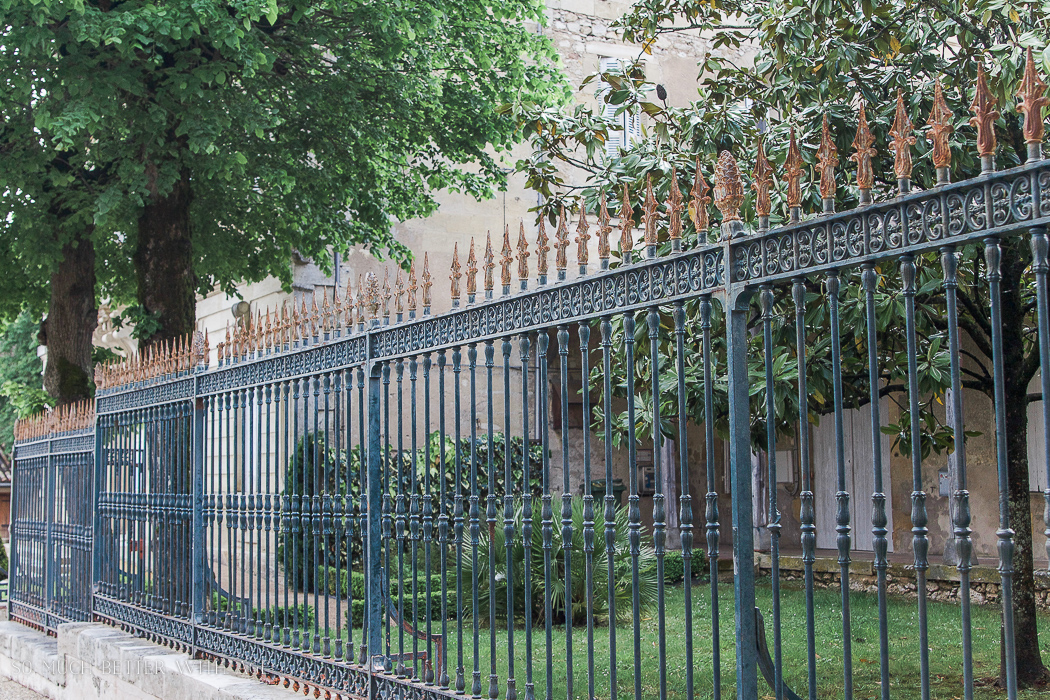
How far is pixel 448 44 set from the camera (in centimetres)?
1280

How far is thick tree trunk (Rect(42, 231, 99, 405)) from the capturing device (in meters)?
12.7

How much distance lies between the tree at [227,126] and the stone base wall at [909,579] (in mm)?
6388

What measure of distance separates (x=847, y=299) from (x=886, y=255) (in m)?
2.83

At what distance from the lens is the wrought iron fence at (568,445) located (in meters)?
3.08

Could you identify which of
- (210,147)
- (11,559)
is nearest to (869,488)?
(210,147)

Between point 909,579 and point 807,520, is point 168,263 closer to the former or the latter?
point 909,579

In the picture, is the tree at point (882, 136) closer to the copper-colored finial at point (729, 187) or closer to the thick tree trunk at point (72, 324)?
the copper-colored finial at point (729, 187)

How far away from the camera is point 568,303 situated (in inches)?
173

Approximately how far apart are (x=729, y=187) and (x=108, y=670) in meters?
6.58

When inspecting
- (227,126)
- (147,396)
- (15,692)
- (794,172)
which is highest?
(227,126)

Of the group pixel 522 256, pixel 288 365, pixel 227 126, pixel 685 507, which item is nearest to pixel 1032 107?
pixel 685 507

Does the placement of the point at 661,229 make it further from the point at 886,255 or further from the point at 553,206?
the point at 886,255

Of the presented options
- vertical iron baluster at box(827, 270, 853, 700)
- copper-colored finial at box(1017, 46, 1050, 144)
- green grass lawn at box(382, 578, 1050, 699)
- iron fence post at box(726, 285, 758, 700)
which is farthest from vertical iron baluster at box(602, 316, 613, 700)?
green grass lawn at box(382, 578, 1050, 699)

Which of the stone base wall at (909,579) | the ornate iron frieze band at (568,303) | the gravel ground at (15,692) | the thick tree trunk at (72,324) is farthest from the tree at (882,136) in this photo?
the thick tree trunk at (72,324)
